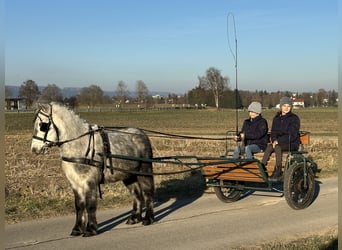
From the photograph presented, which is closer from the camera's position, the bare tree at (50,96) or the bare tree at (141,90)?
the bare tree at (50,96)

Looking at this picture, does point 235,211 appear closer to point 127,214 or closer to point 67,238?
point 127,214

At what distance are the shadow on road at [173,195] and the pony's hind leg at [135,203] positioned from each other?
0.24 metres

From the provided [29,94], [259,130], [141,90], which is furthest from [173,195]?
[141,90]

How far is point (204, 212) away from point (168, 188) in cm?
249

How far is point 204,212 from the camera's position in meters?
8.66

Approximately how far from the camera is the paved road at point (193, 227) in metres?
6.61

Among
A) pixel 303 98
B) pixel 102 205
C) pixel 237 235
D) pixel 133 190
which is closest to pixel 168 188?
pixel 102 205

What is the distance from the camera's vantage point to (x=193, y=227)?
752cm

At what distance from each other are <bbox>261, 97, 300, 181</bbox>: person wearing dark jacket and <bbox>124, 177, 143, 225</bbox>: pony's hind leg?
2.61 metres

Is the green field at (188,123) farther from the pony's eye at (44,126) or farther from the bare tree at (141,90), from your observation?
the bare tree at (141,90)

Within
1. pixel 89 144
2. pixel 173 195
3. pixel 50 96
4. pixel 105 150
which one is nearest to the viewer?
pixel 89 144

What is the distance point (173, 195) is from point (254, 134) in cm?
238

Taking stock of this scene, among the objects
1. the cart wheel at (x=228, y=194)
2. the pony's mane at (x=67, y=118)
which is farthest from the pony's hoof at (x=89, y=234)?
the cart wheel at (x=228, y=194)

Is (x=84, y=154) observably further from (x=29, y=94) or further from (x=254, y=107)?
(x=29, y=94)
